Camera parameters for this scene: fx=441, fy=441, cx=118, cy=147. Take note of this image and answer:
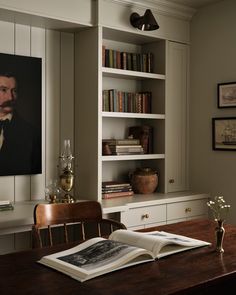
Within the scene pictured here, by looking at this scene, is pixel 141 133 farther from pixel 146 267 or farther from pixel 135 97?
pixel 146 267

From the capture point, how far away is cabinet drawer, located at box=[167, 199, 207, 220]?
3.77 metres

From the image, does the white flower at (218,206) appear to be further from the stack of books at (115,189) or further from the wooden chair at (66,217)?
the stack of books at (115,189)

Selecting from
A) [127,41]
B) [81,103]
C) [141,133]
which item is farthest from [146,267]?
[127,41]

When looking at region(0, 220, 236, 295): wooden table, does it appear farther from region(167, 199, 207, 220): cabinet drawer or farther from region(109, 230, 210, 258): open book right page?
region(167, 199, 207, 220): cabinet drawer

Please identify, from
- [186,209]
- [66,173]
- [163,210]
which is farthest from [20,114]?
[186,209]

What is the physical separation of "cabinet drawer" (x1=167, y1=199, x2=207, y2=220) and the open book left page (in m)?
1.90

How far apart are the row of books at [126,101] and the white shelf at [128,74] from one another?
0.48ft

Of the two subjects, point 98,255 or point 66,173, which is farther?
point 66,173

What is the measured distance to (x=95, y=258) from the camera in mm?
1763

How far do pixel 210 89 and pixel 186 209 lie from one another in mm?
1127

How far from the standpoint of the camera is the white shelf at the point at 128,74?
12.0 ft

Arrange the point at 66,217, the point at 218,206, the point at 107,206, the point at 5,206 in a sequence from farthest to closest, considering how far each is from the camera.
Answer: the point at 107,206 < the point at 5,206 < the point at 66,217 < the point at 218,206

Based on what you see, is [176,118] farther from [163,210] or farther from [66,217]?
[66,217]

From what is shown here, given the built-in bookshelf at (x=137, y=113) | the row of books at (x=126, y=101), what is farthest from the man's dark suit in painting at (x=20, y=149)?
the row of books at (x=126, y=101)
